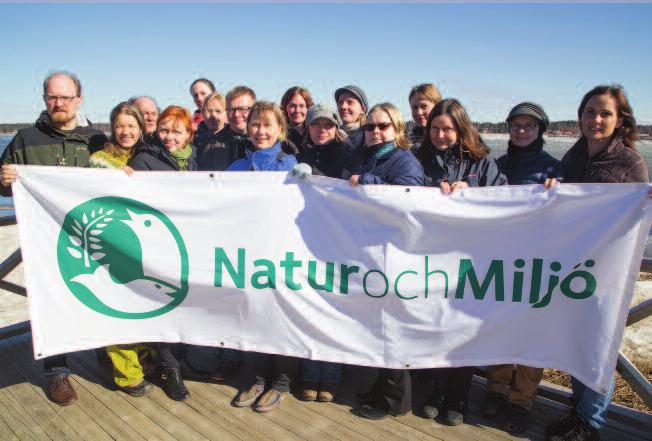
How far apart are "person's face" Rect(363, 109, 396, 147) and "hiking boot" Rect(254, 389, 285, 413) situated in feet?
6.61

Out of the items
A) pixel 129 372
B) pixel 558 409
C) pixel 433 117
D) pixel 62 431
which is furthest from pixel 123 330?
pixel 558 409

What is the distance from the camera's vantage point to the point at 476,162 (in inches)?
124

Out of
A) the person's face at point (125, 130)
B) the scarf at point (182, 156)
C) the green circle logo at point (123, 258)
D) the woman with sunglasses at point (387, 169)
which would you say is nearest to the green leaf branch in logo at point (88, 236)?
the green circle logo at point (123, 258)

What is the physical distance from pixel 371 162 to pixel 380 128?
25cm

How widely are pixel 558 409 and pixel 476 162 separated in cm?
199

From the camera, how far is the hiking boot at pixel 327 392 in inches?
136

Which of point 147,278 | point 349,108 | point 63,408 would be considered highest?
point 349,108

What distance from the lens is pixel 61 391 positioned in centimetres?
344

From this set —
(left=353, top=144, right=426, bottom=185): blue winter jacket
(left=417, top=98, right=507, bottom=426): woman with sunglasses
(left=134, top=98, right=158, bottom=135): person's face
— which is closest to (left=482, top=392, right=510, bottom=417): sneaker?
(left=417, top=98, right=507, bottom=426): woman with sunglasses

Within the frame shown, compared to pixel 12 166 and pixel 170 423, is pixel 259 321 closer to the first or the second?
pixel 170 423

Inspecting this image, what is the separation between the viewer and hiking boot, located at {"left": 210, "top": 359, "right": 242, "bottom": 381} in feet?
12.3

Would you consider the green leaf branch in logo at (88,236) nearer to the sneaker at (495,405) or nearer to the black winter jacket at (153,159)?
the black winter jacket at (153,159)

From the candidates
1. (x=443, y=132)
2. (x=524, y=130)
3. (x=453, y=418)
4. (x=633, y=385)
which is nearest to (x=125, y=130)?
(x=443, y=132)

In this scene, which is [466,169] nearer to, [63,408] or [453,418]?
[453,418]
